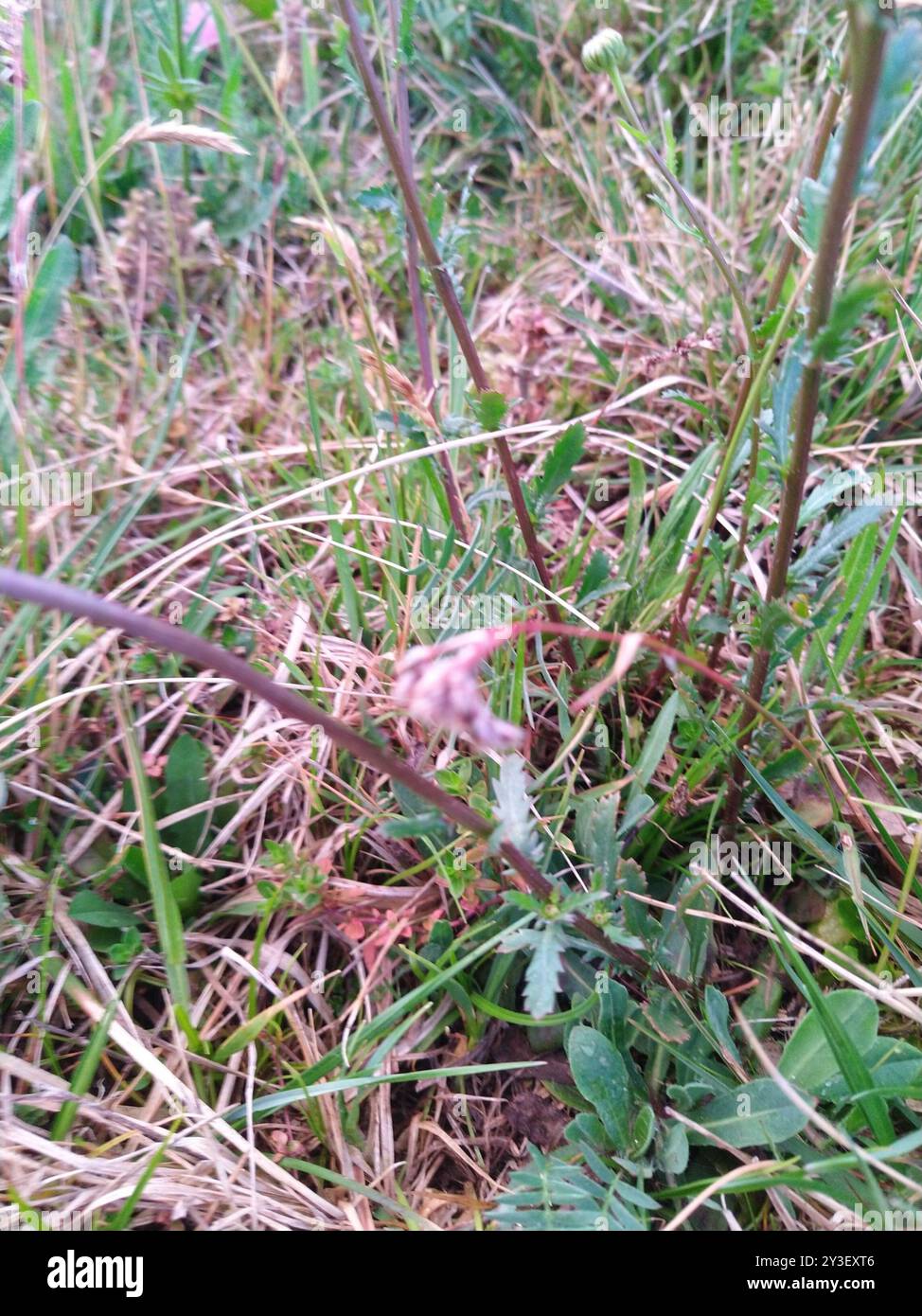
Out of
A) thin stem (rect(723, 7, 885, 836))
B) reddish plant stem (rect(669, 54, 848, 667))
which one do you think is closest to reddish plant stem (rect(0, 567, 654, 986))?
thin stem (rect(723, 7, 885, 836))

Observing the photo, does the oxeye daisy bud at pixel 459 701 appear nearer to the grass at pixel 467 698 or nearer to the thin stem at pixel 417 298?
the grass at pixel 467 698

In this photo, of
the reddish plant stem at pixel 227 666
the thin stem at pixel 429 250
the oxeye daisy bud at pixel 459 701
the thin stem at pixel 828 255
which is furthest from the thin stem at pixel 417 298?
the oxeye daisy bud at pixel 459 701

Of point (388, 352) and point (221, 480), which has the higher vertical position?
point (388, 352)

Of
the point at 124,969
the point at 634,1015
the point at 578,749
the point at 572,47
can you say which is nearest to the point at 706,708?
the point at 578,749

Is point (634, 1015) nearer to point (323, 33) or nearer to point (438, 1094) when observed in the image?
point (438, 1094)

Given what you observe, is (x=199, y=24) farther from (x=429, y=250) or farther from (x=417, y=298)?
(x=429, y=250)

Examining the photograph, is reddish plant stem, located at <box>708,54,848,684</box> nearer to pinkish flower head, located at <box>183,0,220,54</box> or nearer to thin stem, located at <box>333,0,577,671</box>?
thin stem, located at <box>333,0,577,671</box>

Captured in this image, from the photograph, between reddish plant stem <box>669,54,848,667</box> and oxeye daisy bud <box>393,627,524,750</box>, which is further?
reddish plant stem <box>669,54,848,667</box>
